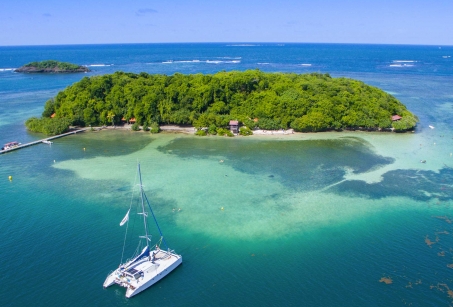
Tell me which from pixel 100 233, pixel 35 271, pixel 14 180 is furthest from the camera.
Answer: pixel 14 180

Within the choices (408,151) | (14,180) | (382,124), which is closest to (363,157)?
(408,151)

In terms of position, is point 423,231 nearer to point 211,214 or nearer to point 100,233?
point 211,214

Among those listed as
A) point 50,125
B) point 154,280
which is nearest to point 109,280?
point 154,280

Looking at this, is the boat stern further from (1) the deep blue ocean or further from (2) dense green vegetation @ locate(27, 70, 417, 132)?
(2) dense green vegetation @ locate(27, 70, 417, 132)

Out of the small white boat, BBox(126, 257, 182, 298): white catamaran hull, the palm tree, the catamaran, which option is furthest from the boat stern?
the palm tree

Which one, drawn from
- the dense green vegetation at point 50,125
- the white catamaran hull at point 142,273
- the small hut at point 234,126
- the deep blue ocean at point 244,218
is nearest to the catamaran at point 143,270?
the white catamaran hull at point 142,273
